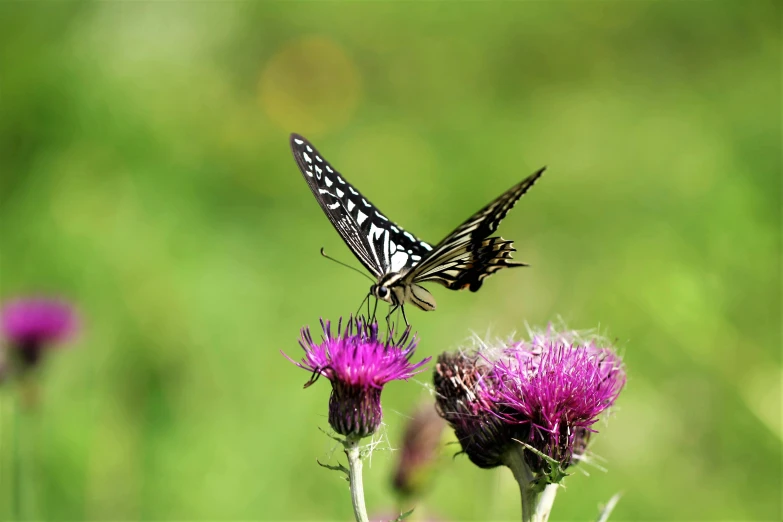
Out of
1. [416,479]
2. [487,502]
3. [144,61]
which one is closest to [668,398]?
[487,502]

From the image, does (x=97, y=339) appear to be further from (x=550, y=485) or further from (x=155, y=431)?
(x=550, y=485)

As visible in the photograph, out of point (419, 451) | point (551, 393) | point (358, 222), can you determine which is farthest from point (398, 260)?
point (551, 393)

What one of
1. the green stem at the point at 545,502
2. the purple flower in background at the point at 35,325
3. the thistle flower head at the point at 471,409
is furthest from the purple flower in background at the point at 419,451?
the purple flower in background at the point at 35,325

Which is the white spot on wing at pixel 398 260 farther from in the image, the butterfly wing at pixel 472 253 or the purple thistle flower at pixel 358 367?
the purple thistle flower at pixel 358 367

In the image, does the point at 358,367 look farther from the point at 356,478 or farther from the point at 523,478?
the point at 523,478

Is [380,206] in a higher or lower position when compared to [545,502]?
higher

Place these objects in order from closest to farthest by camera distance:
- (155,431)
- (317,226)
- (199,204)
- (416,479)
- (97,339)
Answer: (416,479), (155,431), (97,339), (199,204), (317,226)
